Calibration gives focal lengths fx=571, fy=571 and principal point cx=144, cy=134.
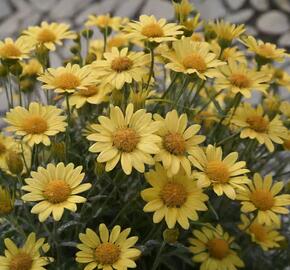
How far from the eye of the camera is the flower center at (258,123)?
1.20 m

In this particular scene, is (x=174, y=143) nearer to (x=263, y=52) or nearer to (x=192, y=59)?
(x=192, y=59)

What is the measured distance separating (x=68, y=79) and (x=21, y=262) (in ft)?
1.17

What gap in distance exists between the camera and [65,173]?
40.1 inches

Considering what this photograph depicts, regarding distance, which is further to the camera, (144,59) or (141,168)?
(144,59)

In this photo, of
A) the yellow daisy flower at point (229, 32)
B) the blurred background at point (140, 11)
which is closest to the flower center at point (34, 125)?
the yellow daisy flower at point (229, 32)

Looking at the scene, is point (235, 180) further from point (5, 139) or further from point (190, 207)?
point (5, 139)

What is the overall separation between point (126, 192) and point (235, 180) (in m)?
0.29

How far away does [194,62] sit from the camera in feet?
3.64

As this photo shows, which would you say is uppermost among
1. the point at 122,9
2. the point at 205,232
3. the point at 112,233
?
the point at 112,233

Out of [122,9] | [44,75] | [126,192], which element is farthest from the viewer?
[122,9]

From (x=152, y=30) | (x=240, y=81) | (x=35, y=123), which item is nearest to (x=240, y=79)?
(x=240, y=81)

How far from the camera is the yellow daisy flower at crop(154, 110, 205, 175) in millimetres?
977

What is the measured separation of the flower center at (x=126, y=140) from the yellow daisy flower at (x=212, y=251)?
31 centimetres

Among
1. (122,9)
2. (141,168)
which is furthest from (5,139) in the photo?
(122,9)
